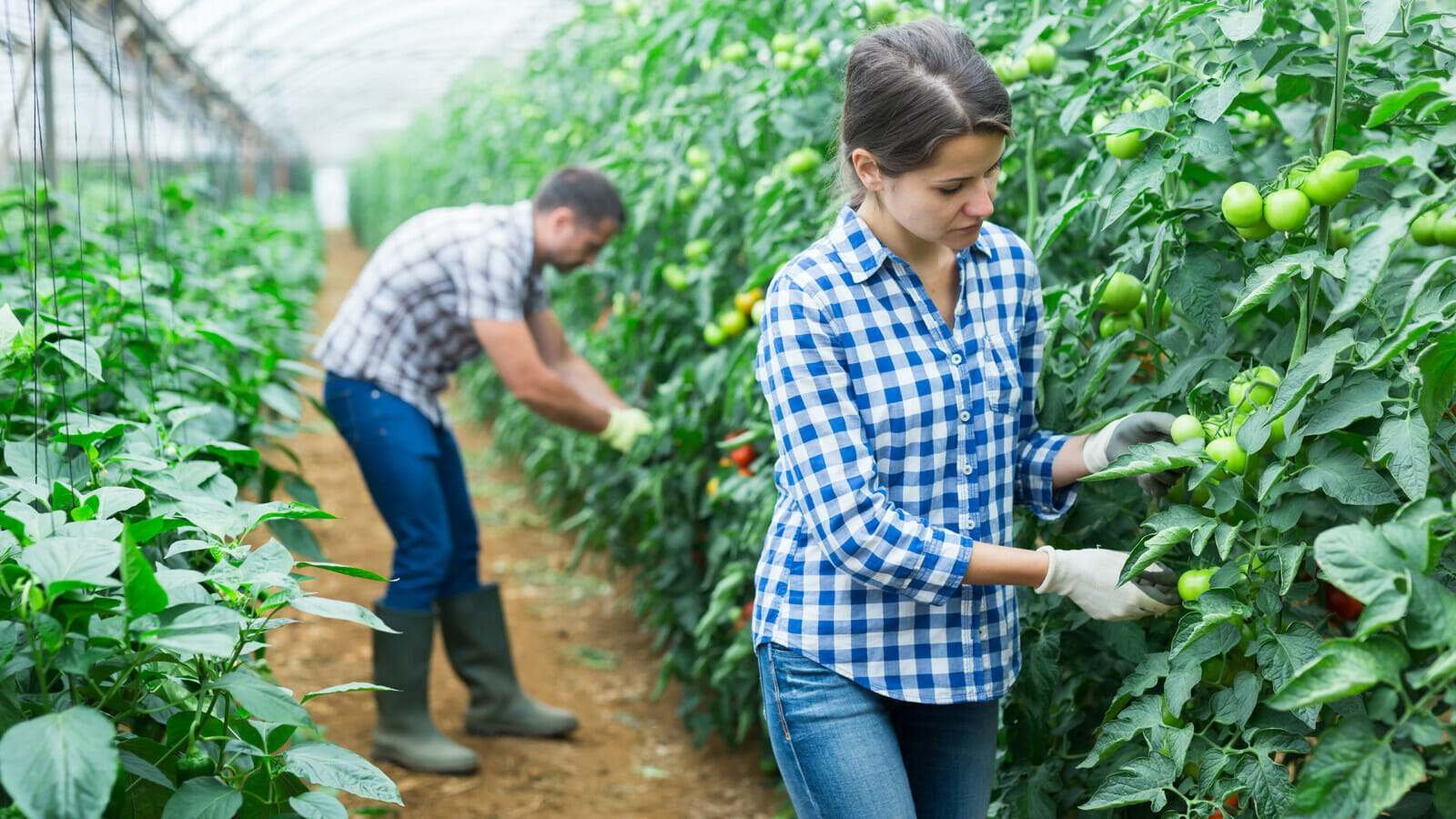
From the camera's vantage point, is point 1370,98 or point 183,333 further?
point 183,333

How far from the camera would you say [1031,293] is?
1622 mm

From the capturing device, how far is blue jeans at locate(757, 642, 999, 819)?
57.1 inches

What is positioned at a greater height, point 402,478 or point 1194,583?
point 1194,583

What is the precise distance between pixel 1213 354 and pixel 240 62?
11828 mm

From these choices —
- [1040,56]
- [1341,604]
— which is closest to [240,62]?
[1040,56]

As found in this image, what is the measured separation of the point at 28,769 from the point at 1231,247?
4.75ft

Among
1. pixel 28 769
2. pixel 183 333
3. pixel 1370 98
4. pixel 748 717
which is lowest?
pixel 748 717

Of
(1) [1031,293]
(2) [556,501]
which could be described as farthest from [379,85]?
(1) [1031,293]

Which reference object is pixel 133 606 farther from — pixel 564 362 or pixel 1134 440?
pixel 564 362

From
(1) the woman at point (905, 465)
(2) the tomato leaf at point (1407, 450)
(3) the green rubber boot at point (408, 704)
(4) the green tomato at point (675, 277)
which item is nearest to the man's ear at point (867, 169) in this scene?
(1) the woman at point (905, 465)

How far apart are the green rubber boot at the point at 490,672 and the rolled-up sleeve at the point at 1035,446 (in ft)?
6.53

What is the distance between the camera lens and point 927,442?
1.46m

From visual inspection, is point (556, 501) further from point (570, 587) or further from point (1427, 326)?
point (1427, 326)

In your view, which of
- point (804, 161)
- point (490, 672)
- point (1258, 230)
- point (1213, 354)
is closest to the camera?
point (1258, 230)
